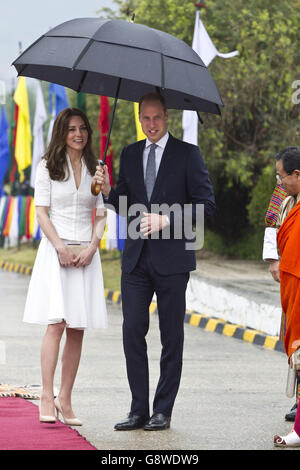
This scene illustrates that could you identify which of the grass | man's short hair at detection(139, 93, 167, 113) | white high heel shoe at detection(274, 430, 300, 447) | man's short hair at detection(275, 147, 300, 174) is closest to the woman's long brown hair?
man's short hair at detection(139, 93, 167, 113)

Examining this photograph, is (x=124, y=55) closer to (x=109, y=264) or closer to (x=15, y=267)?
(x=109, y=264)

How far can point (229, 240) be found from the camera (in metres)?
26.6

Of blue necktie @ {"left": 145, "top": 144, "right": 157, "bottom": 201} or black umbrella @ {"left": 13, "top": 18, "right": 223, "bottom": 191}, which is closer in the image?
black umbrella @ {"left": 13, "top": 18, "right": 223, "bottom": 191}

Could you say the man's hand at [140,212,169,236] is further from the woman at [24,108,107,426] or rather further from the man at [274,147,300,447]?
the man at [274,147,300,447]

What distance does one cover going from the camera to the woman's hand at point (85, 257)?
627cm

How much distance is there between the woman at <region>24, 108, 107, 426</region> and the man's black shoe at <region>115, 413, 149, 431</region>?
0.88ft

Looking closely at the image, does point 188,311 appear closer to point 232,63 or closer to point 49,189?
point 49,189

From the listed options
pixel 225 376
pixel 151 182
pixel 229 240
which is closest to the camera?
pixel 151 182

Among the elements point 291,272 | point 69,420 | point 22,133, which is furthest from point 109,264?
point 291,272

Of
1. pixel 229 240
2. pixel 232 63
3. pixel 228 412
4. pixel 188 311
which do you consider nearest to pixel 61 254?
pixel 228 412

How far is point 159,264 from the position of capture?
6.25 m

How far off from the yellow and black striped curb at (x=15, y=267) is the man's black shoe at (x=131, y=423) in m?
19.0

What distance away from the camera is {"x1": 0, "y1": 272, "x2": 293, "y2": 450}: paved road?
610 cm

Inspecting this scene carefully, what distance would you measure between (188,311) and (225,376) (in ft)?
16.5
